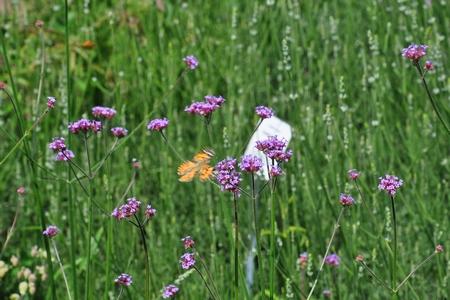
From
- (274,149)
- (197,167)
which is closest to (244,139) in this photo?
(197,167)

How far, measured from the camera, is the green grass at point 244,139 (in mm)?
2496

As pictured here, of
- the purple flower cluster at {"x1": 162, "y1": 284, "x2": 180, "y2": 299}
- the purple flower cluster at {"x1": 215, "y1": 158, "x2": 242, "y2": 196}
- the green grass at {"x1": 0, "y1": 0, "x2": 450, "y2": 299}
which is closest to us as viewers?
the purple flower cluster at {"x1": 215, "y1": 158, "x2": 242, "y2": 196}

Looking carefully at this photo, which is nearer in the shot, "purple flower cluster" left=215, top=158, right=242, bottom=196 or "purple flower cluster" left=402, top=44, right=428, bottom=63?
"purple flower cluster" left=215, top=158, right=242, bottom=196

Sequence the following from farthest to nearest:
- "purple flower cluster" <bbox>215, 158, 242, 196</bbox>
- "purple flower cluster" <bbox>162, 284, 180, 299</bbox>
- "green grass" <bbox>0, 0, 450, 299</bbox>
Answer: "green grass" <bbox>0, 0, 450, 299</bbox>
"purple flower cluster" <bbox>162, 284, 180, 299</bbox>
"purple flower cluster" <bbox>215, 158, 242, 196</bbox>

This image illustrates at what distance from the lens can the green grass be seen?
2496 millimetres

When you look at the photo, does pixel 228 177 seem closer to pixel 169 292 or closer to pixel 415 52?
pixel 169 292

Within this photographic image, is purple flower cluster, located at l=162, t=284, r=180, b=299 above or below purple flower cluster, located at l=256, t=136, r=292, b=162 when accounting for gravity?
below

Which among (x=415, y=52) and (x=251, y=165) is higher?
(x=415, y=52)

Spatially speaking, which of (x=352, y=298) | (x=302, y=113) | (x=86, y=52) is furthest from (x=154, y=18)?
(x=352, y=298)

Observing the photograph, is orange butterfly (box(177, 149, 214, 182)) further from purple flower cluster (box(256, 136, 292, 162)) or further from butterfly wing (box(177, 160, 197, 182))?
purple flower cluster (box(256, 136, 292, 162))

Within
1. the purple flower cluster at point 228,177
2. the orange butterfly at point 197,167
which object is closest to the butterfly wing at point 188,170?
the orange butterfly at point 197,167

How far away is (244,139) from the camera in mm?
3203

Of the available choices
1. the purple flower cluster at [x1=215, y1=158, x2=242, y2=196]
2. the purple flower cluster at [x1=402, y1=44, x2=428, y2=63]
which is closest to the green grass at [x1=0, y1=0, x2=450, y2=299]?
the purple flower cluster at [x1=215, y1=158, x2=242, y2=196]

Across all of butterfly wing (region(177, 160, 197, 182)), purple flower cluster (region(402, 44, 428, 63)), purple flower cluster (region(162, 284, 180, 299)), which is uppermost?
purple flower cluster (region(402, 44, 428, 63))
